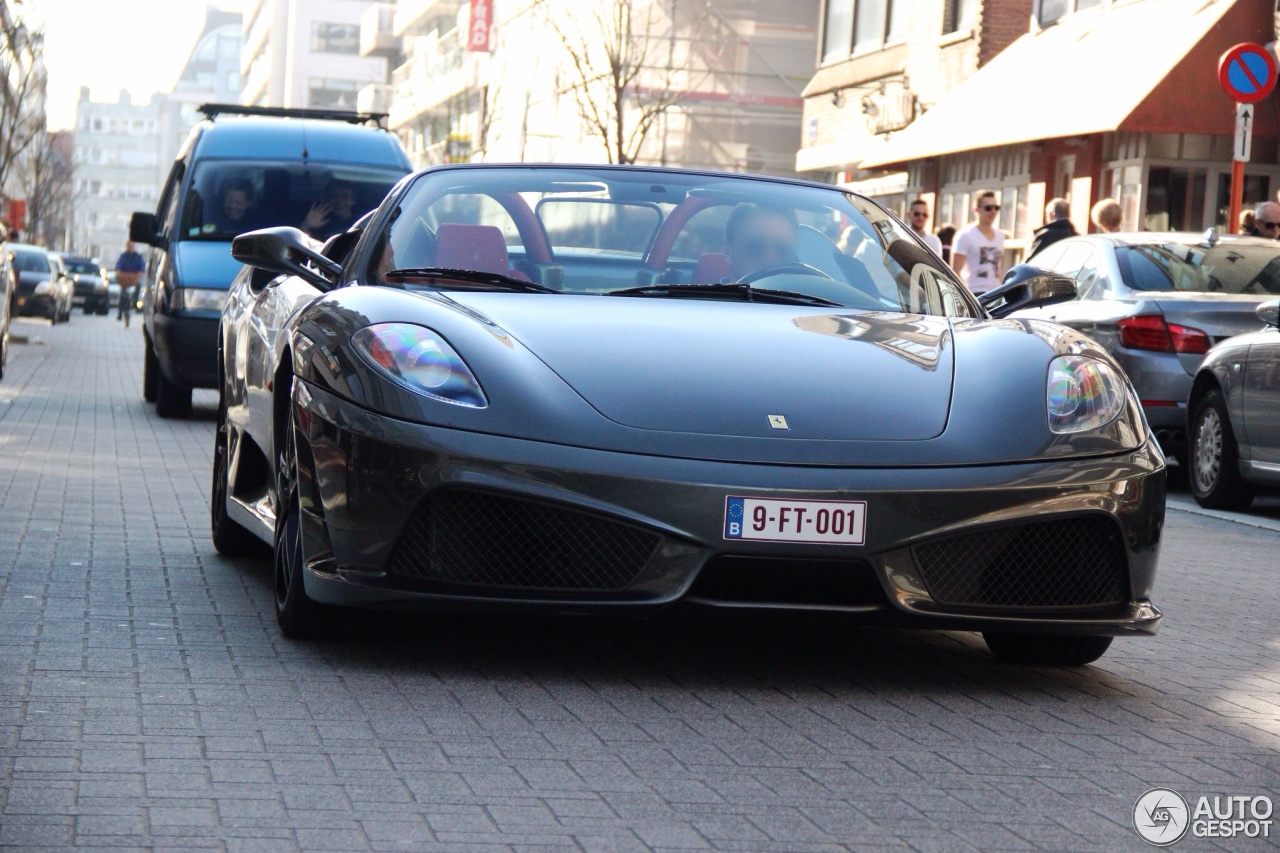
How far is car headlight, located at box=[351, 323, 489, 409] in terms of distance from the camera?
4.76m

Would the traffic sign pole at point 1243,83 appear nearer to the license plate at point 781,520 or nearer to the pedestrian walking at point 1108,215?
the pedestrian walking at point 1108,215

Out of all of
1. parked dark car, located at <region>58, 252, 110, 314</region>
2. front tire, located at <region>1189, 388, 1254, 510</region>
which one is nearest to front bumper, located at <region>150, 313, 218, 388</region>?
front tire, located at <region>1189, 388, 1254, 510</region>

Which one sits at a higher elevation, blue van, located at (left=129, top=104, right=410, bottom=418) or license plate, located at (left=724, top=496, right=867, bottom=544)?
blue van, located at (left=129, top=104, right=410, bottom=418)

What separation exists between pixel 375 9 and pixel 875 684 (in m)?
89.9

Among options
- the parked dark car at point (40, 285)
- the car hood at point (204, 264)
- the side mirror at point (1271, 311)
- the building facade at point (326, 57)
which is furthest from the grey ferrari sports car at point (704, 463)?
the building facade at point (326, 57)

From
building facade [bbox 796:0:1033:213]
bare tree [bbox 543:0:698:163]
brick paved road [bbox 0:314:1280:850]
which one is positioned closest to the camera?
brick paved road [bbox 0:314:1280:850]

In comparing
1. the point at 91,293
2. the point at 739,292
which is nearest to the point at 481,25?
the point at 91,293

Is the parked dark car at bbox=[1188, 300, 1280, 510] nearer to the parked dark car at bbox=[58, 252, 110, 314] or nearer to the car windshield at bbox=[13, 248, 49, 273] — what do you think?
the car windshield at bbox=[13, 248, 49, 273]

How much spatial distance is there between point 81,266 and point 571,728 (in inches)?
2449

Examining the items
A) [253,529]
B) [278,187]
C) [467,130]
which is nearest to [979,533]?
[253,529]

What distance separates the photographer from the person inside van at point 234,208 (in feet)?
49.2

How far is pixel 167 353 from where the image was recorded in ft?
45.8

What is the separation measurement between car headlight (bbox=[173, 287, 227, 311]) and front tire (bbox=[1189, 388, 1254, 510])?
21.8ft

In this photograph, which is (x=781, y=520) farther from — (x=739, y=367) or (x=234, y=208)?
(x=234, y=208)
